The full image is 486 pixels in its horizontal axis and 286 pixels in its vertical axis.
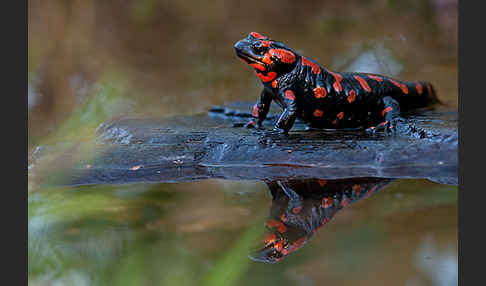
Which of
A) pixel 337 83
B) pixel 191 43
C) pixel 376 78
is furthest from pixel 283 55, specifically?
pixel 191 43

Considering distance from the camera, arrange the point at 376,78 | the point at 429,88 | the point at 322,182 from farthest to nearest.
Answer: the point at 429,88 < the point at 376,78 < the point at 322,182

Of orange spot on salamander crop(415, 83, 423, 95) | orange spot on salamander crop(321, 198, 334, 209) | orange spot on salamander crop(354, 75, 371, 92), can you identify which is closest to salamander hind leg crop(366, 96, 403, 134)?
orange spot on salamander crop(354, 75, 371, 92)

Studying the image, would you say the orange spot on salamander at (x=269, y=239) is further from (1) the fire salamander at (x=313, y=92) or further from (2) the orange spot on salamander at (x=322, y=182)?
(1) the fire salamander at (x=313, y=92)

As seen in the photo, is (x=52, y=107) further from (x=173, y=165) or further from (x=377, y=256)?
(x=377, y=256)

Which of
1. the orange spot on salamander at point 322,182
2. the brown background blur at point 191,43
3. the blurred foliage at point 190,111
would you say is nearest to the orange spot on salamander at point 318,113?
the orange spot on salamander at point 322,182

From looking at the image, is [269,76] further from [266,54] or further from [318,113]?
[318,113]
